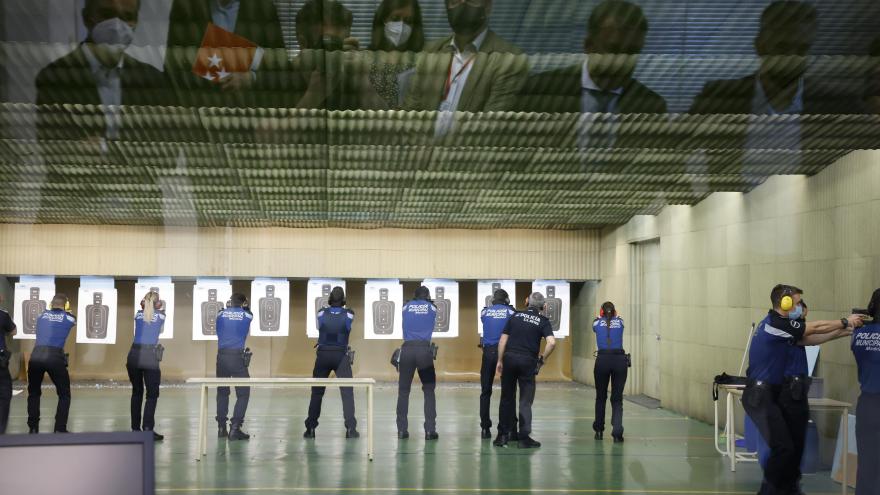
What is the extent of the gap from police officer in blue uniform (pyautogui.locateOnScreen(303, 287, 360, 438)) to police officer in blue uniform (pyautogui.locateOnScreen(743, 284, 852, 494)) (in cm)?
272

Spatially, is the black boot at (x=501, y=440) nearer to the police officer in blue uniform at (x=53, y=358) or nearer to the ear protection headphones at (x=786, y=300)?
the ear protection headphones at (x=786, y=300)

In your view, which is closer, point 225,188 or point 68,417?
point 68,417

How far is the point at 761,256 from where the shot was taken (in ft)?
19.7

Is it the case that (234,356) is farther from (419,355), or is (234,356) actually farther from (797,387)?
(797,387)

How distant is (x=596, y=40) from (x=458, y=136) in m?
1.58

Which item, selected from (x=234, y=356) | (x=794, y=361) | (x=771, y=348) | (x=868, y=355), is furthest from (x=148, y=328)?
(x=868, y=355)

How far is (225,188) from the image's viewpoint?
19.6 ft

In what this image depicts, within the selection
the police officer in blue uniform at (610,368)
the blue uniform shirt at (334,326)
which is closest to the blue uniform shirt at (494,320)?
the police officer in blue uniform at (610,368)

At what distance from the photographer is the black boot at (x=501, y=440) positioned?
764 centimetres

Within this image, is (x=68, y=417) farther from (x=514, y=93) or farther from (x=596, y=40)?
(x=596, y=40)

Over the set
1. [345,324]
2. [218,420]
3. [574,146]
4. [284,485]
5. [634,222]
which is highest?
[574,146]

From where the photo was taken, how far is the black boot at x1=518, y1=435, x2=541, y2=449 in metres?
7.66

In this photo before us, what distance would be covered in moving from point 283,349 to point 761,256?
122 inches

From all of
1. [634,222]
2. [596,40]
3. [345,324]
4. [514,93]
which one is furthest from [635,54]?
[345,324]
